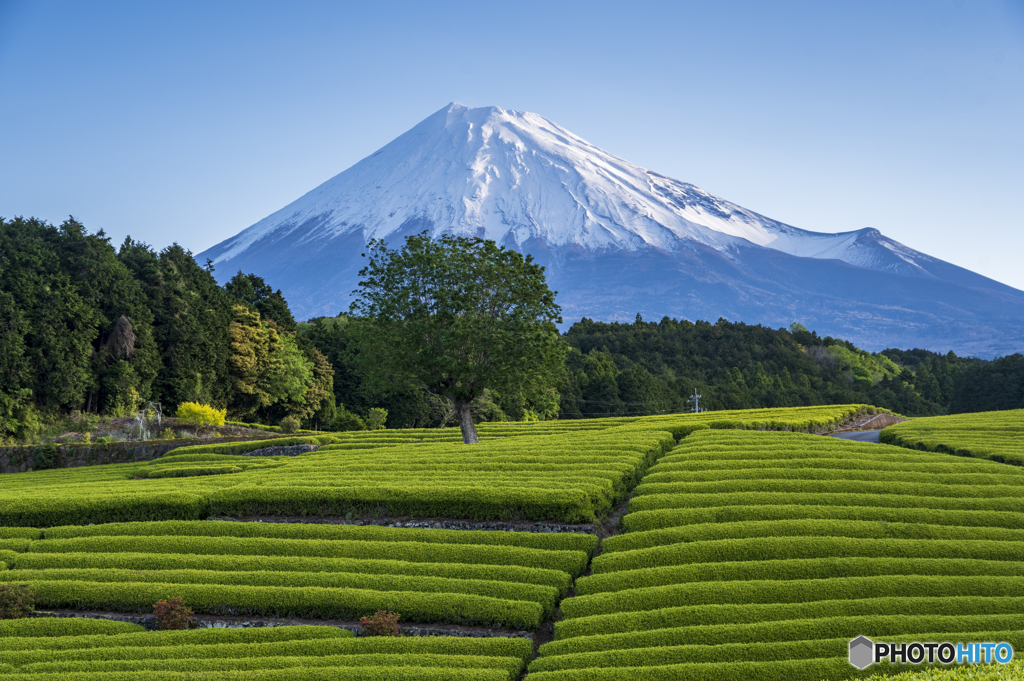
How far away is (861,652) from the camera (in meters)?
9.30

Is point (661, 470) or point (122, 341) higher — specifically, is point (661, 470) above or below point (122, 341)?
below

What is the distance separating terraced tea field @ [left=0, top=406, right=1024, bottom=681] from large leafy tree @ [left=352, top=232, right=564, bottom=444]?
8.16 metres

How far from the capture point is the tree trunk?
2989cm

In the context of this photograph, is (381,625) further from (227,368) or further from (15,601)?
(227,368)

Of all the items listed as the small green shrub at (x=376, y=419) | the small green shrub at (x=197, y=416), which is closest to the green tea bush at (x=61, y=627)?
the small green shrub at (x=197, y=416)

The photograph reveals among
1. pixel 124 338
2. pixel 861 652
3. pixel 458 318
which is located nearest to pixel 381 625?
pixel 861 652

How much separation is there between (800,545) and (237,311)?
192 ft

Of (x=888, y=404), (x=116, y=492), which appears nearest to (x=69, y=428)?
(x=116, y=492)

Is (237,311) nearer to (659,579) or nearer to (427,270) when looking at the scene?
(427,270)

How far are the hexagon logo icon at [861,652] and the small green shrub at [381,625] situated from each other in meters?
7.16

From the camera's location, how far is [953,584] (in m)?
11.5

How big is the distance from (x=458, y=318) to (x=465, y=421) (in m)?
5.02

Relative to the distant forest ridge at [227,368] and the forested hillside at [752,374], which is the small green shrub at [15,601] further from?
the forested hillside at [752,374]

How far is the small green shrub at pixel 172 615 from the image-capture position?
472 inches
